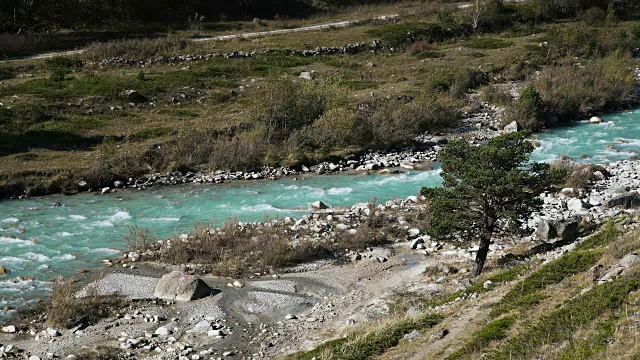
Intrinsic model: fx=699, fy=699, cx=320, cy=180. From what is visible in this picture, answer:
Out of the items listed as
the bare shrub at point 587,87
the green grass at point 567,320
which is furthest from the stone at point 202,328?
Result: the bare shrub at point 587,87

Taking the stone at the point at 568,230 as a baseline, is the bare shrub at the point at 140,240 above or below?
below

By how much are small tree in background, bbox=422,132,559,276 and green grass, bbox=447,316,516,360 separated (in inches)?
208

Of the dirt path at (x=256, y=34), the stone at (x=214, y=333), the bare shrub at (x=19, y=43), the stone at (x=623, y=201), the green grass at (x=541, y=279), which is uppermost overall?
the bare shrub at (x=19, y=43)

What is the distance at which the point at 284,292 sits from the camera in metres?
18.3

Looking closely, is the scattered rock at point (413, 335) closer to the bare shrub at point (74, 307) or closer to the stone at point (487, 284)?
the stone at point (487, 284)

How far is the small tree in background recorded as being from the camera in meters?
16.7

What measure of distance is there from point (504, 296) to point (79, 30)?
4701 centimetres

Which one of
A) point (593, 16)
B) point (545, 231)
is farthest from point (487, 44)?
point (545, 231)

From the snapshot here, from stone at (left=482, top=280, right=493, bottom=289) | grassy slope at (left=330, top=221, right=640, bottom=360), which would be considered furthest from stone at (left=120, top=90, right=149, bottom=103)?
grassy slope at (left=330, top=221, right=640, bottom=360)

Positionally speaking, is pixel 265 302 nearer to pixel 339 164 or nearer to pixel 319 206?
pixel 319 206

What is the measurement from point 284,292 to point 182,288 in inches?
103

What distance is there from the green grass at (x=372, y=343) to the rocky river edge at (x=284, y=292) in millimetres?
1121

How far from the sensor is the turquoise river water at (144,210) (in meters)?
20.5

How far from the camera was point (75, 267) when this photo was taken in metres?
20.2
